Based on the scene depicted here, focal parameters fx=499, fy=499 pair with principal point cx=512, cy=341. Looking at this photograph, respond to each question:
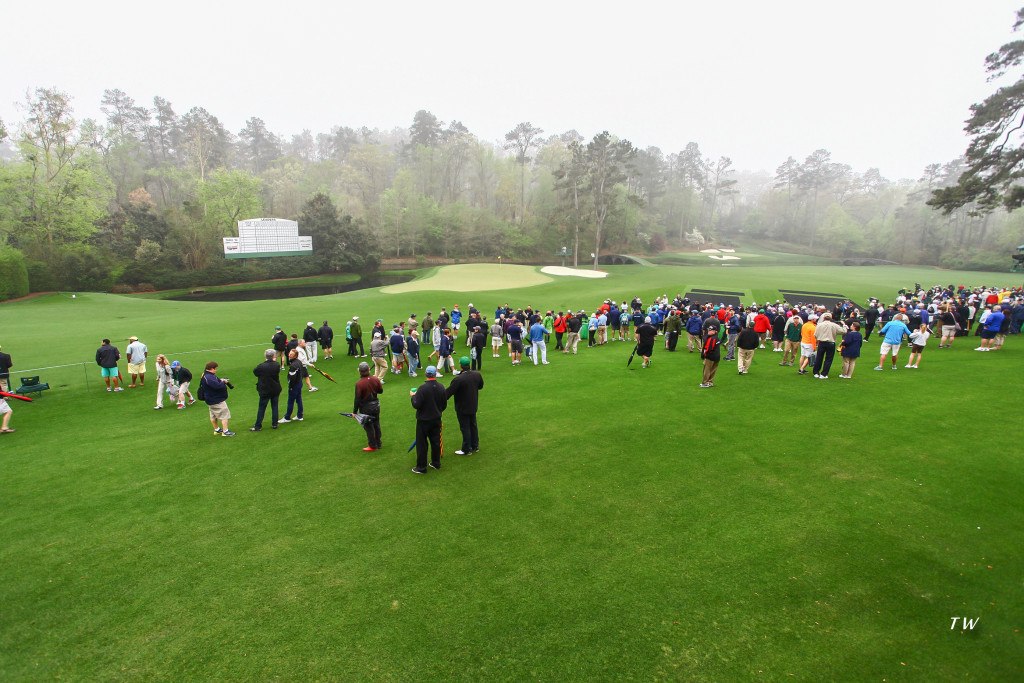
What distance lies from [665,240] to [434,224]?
148ft

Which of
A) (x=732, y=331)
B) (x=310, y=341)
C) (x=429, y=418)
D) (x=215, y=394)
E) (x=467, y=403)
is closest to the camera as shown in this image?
(x=429, y=418)

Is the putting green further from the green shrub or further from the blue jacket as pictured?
the green shrub

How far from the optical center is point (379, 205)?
214 ft

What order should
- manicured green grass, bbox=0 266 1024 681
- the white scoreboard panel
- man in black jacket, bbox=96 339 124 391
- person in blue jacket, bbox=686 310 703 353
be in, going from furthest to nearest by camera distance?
the white scoreboard panel → person in blue jacket, bbox=686 310 703 353 → man in black jacket, bbox=96 339 124 391 → manicured green grass, bbox=0 266 1024 681

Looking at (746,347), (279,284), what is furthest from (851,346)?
(279,284)

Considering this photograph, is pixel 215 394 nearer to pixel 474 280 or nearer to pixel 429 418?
pixel 429 418

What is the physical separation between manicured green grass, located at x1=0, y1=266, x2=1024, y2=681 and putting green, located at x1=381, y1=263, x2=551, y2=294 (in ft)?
95.3

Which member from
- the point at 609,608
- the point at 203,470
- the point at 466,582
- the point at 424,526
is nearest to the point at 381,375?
the point at 203,470

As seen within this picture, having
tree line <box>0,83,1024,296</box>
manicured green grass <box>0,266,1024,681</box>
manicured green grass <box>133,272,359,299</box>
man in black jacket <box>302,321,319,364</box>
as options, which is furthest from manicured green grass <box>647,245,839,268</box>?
manicured green grass <box>0,266,1024,681</box>

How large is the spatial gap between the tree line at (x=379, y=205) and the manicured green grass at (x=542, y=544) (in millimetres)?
21417

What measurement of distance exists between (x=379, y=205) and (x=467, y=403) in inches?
2447

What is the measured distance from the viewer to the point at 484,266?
54.2m

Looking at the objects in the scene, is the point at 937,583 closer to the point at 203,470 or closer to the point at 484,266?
the point at 203,470

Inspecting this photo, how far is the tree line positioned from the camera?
39.0 metres
